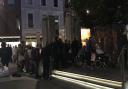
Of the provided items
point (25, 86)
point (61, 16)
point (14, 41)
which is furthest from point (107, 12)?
point (61, 16)

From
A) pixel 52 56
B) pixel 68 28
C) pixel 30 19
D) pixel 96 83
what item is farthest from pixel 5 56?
pixel 30 19

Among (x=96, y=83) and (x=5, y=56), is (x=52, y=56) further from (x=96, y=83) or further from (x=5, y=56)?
(x=96, y=83)

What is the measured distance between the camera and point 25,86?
1346 centimetres

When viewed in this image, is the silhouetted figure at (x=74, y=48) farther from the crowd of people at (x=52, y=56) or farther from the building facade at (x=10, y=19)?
the building facade at (x=10, y=19)

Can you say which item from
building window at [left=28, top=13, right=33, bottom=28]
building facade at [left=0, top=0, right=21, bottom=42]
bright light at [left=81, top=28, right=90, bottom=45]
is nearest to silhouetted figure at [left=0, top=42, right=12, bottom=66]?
bright light at [left=81, top=28, right=90, bottom=45]

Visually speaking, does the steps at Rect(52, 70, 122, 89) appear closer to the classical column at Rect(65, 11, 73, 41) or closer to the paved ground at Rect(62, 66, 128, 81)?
the paved ground at Rect(62, 66, 128, 81)

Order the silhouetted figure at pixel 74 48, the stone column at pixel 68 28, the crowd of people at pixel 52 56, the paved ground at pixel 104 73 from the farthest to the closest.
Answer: the stone column at pixel 68 28 → the silhouetted figure at pixel 74 48 → the crowd of people at pixel 52 56 → the paved ground at pixel 104 73

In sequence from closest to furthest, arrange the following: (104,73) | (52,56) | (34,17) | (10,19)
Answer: (104,73)
(52,56)
(10,19)
(34,17)

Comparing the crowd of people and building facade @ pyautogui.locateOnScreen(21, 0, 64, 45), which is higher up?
building facade @ pyautogui.locateOnScreen(21, 0, 64, 45)

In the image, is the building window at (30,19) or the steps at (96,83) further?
the building window at (30,19)

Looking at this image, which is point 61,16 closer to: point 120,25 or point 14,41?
point 14,41

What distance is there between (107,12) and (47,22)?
4.03 m

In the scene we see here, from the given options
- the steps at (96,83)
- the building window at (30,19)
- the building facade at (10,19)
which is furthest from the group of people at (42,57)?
the building window at (30,19)

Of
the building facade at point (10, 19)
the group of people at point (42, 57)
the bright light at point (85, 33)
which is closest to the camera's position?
the group of people at point (42, 57)
